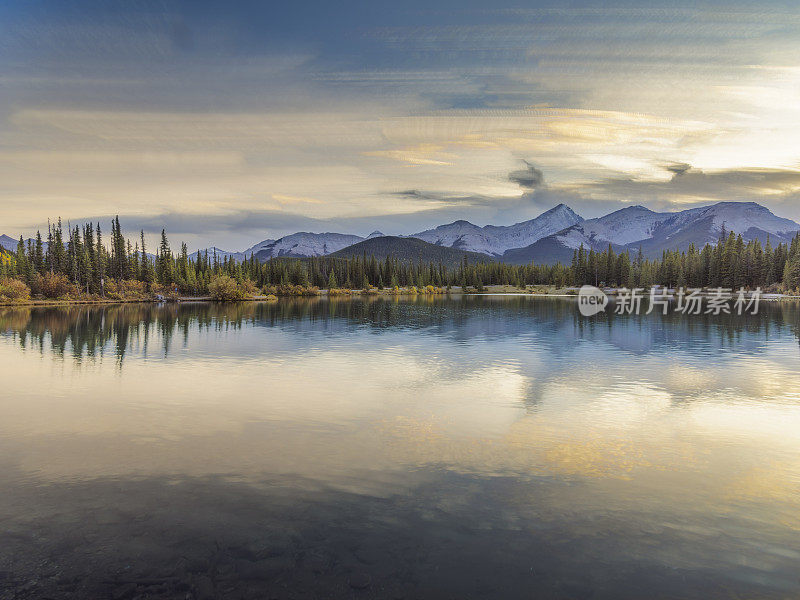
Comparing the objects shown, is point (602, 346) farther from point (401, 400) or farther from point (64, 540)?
point (64, 540)

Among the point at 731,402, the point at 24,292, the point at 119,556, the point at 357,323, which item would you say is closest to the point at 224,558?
the point at 119,556

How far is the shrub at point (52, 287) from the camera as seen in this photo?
123 m

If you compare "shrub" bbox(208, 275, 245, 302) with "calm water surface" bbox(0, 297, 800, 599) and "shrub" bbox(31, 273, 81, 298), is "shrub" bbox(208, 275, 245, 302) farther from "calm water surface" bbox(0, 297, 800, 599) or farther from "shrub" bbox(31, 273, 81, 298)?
"calm water surface" bbox(0, 297, 800, 599)

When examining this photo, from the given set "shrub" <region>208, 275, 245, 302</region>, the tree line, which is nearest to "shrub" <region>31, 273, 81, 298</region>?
the tree line

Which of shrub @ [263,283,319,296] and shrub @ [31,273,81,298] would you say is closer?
shrub @ [31,273,81,298]

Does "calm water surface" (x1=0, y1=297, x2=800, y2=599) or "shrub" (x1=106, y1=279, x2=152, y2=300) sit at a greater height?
"shrub" (x1=106, y1=279, x2=152, y2=300)

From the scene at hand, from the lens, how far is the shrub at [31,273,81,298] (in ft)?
403

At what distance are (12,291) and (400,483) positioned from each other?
122 meters

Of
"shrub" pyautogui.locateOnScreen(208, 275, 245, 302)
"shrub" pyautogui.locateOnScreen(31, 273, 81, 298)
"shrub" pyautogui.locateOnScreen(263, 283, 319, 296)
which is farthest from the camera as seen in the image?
"shrub" pyautogui.locateOnScreen(263, 283, 319, 296)

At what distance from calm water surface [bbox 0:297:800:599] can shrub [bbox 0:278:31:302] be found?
298ft

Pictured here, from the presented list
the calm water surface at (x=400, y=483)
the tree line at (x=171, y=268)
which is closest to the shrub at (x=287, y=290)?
the tree line at (x=171, y=268)

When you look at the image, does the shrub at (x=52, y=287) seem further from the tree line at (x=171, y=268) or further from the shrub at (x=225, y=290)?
the shrub at (x=225, y=290)

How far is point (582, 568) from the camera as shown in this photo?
33.2ft

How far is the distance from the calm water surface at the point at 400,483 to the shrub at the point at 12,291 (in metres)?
90.9
